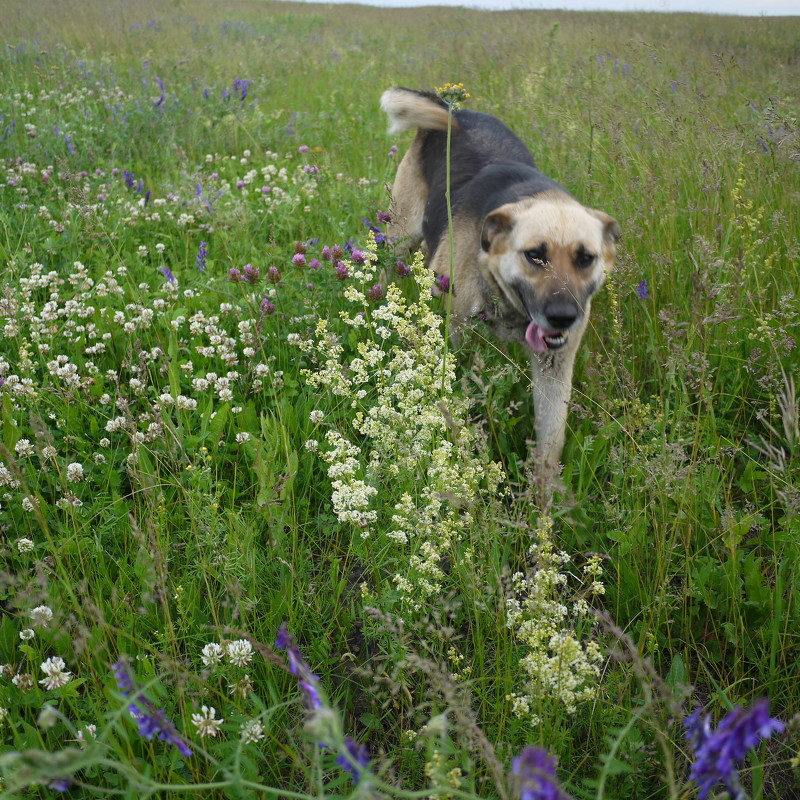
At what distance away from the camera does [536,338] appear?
3.36 metres

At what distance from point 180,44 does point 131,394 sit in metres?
9.43

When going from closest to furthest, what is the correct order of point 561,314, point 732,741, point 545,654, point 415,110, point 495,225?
point 732,741 → point 545,654 → point 561,314 → point 495,225 → point 415,110

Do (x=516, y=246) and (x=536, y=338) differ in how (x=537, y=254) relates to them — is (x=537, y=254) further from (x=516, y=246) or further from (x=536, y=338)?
(x=536, y=338)

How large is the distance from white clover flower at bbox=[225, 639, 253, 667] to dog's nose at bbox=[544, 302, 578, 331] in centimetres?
204

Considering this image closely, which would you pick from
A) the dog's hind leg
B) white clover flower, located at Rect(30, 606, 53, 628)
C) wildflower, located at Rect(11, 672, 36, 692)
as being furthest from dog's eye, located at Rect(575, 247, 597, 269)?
wildflower, located at Rect(11, 672, 36, 692)

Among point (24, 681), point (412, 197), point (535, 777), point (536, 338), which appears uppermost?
point (412, 197)

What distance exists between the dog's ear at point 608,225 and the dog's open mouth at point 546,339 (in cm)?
74

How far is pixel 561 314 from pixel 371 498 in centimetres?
134

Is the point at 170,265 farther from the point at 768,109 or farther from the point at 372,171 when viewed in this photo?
the point at 768,109

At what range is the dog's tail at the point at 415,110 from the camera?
190 inches

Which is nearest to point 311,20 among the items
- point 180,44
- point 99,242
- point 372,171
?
point 180,44

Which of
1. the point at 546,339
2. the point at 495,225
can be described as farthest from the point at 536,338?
the point at 495,225

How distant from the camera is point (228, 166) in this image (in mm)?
6008

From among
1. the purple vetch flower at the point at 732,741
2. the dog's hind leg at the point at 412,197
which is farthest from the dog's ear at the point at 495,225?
the purple vetch flower at the point at 732,741
